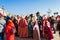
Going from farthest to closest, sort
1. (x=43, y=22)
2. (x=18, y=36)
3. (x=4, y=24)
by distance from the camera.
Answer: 1. (x=18, y=36)
2. (x=43, y=22)
3. (x=4, y=24)

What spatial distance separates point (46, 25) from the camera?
945cm

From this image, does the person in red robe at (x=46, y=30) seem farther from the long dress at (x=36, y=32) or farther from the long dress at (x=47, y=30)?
the long dress at (x=36, y=32)

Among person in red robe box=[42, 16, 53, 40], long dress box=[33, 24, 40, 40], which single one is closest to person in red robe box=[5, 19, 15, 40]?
long dress box=[33, 24, 40, 40]

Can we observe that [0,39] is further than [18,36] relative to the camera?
No

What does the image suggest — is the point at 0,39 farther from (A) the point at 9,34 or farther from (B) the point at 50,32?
(B) the point at 50,32

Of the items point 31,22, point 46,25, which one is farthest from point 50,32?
point 31,22

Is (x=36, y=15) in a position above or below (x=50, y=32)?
above

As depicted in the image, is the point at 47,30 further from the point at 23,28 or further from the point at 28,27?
the point at 23,28

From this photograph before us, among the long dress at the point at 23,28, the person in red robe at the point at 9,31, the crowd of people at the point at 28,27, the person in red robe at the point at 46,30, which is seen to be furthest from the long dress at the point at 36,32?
the person in red robe at the point at 9,31

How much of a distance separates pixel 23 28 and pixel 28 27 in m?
0.28

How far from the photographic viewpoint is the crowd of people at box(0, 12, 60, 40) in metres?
9.01

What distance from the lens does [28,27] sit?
9984 mm

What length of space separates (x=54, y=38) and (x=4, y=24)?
236cm

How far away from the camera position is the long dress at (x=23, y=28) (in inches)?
396
